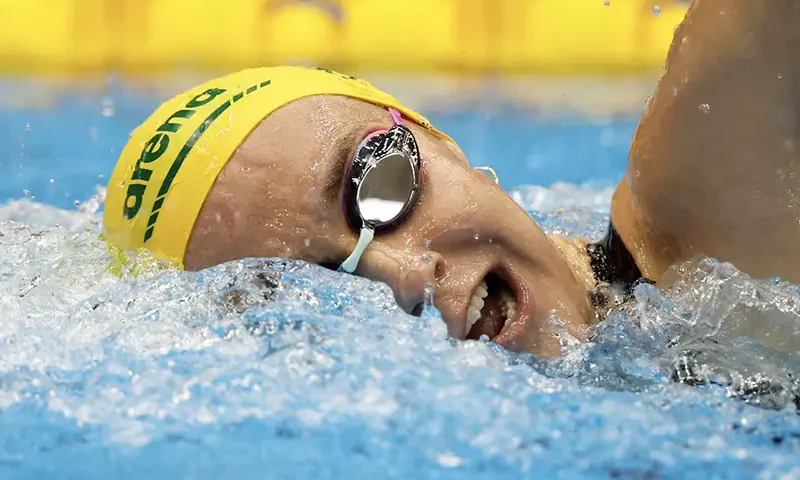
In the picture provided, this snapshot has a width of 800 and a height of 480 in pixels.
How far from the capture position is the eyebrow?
4.54 ft

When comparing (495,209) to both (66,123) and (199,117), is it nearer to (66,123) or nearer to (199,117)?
(199,117)

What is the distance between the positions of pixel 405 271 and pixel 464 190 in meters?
0.18

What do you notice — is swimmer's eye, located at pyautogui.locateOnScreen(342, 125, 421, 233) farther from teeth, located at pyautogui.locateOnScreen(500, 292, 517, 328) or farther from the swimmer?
teeth, located at pyautogui.locateOnScreen(500, 292, 517, 328)

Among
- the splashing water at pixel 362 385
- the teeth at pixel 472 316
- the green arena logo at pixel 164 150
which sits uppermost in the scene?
the green arena logo at pixel 164 150

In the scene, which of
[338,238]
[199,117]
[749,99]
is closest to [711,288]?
[749,99]

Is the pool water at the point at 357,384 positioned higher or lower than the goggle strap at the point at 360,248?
lower

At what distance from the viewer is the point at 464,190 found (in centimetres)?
145

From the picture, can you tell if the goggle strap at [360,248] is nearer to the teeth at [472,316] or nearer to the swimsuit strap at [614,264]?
the teeth at [472,316]

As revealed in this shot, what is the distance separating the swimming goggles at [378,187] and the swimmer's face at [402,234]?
0.04ft

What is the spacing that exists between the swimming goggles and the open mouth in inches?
6.0

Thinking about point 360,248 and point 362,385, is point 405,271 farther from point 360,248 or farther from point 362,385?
point 362,385

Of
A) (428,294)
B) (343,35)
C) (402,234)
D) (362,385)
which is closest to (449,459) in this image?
(362,385)

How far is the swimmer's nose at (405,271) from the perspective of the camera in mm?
1335

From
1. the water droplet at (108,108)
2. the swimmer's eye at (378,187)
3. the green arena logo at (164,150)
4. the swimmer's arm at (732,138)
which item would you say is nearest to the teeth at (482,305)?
the swimmer's eye at (378,187)
